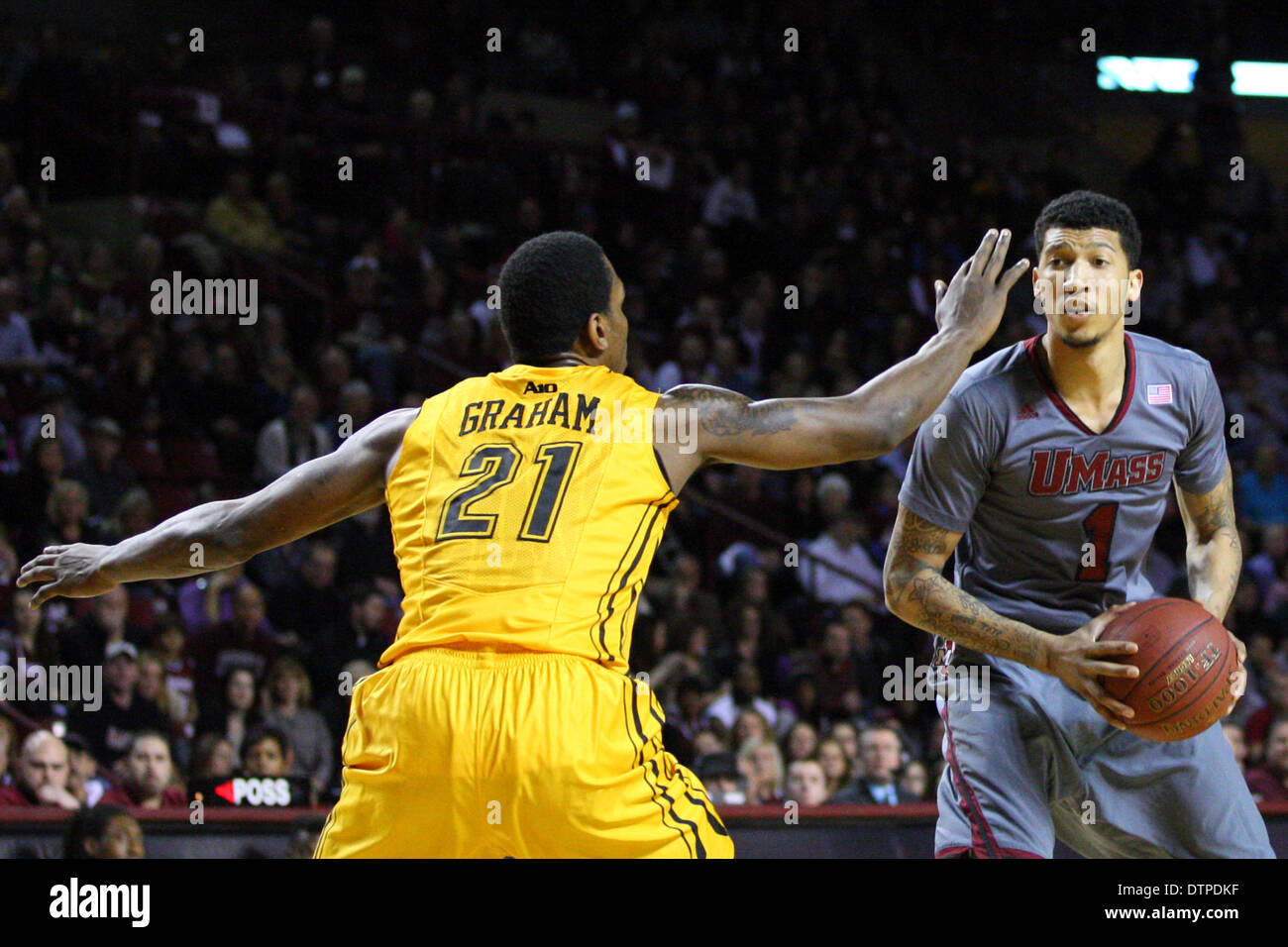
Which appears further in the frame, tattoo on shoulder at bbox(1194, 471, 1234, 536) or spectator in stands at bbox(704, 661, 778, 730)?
spectator in stands at bbox(704, 661, 778, 730)

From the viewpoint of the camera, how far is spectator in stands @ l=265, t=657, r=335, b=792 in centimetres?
693

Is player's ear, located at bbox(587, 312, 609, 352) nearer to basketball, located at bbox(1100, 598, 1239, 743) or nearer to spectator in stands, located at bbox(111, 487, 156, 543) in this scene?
basketball, located at bbox(1100, 598, 1239, 743)

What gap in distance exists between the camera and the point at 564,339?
3.31 metres

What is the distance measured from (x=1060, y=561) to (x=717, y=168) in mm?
9393

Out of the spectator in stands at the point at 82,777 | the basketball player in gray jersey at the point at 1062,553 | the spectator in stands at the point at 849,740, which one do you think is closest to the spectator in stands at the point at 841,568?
the spectator in stands at the point at 849,740

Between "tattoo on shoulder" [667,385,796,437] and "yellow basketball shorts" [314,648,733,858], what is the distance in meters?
0.57

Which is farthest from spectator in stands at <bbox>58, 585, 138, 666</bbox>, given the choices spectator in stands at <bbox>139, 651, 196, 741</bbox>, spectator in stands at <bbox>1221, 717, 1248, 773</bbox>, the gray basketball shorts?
spectator in stands at <bbox>1221, 717, 1248, 773</bbox>

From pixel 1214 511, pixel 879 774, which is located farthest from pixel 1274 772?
pixel 1214 511

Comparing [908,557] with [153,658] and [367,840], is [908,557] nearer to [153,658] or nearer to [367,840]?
[367,840]

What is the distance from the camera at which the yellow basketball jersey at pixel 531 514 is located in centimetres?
301

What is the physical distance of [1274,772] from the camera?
7535 mm

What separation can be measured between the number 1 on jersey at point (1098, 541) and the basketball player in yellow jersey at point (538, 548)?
27.4 inches

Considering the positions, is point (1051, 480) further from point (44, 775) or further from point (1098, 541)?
point (44, 775)

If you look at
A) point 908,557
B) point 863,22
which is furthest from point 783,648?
point 863,22
